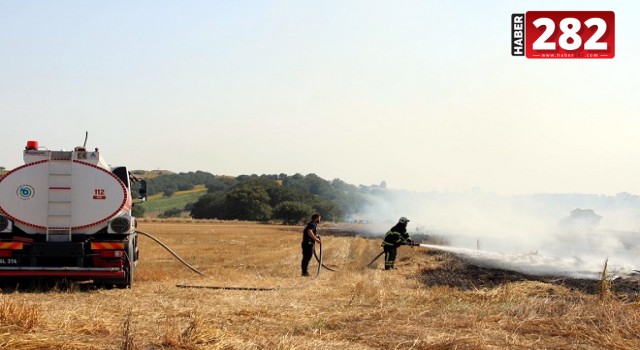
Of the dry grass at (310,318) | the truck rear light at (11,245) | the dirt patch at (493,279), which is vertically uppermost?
the truck rear light at (11,245)

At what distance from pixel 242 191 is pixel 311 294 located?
68.6 metres

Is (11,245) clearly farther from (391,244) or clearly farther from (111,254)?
(391,244)

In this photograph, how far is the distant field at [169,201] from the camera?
104m

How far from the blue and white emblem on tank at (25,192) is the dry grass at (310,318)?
200cm

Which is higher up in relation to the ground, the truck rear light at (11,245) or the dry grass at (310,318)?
the truck rear light at (11,245)

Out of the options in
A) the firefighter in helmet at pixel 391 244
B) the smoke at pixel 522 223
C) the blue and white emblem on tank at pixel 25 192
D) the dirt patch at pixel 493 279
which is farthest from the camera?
the smoke at pixel 522 223

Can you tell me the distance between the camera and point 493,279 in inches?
728

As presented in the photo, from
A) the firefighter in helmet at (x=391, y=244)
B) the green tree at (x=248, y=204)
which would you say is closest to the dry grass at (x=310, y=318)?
the firefighter in helmet at (x=391, y=244)

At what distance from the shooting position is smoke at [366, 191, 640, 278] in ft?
114

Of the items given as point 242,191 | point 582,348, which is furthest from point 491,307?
Result: point 242,191

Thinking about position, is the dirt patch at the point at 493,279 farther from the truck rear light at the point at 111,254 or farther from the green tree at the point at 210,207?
the green tree at the point at 210,207

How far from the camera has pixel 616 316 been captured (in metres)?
9.24

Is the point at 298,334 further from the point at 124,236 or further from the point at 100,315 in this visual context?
the point at 124,236

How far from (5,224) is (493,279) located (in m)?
12.3
